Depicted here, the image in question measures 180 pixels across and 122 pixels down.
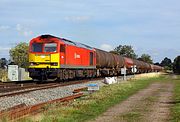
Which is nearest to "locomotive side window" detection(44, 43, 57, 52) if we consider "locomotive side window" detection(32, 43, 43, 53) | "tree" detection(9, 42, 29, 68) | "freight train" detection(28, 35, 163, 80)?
"freight train" detection(28, 35, 163, 80)

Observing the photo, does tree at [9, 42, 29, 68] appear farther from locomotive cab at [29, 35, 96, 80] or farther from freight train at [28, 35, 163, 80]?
locomotive cab at [29, 35, 96, 80]

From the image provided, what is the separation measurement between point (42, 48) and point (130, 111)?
18.5 metres

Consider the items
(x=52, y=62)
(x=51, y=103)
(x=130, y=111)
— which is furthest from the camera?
(x=52, y=62)

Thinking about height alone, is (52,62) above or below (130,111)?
above

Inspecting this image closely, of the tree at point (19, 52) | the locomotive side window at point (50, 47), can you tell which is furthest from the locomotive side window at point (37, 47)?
the tree at point (19, 52)

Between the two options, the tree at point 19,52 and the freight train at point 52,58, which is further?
the tree at point 19,52

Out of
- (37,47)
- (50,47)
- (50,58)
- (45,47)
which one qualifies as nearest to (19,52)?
(37,47)

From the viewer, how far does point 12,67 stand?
33250 millimetres

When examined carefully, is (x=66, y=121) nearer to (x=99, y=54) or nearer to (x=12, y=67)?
(x=12, y=67)

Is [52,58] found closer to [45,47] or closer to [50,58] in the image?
[50,58]

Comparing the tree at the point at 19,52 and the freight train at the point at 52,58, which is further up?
the tree at the point at 19,52

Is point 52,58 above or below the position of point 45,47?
below

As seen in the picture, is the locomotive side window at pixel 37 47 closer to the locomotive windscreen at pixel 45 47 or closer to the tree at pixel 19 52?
the locomotive windscreen at pixel 45 47

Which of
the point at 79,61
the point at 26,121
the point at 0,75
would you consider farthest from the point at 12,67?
the point at 26,121
